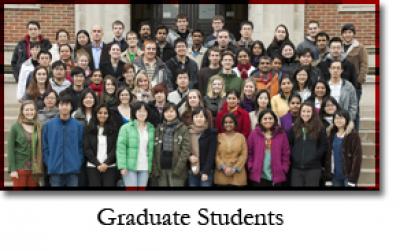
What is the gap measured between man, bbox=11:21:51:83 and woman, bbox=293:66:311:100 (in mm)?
3073

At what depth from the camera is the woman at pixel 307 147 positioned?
369 inches

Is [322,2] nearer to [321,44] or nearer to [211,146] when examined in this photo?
[321,44]

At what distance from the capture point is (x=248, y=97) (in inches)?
375

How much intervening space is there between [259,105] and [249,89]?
238mm

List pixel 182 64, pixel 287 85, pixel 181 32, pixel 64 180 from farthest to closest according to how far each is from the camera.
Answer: pixel 181 32, pixel 182 64, pixel 287 85, pixel 64 180

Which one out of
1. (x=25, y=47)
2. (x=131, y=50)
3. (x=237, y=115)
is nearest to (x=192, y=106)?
(x=237, y=115)

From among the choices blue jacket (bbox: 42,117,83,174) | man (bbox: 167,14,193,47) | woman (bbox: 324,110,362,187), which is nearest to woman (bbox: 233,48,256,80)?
man (bbox: 167,14,193,47)

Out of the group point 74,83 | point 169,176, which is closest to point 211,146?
point 169,176

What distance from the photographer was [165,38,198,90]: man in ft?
32.0

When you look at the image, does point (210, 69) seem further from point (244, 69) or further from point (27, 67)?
point (27, 67)

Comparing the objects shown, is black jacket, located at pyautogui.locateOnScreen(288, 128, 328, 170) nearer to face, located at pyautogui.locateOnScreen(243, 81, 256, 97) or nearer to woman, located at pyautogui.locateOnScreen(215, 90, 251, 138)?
woman, located at pyautogui.locateOnScreen(215, 90, 251, 138)

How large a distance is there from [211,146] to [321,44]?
1.98 m

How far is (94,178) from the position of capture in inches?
370

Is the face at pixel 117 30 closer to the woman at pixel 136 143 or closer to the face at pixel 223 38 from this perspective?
the face at pixel 223 38
